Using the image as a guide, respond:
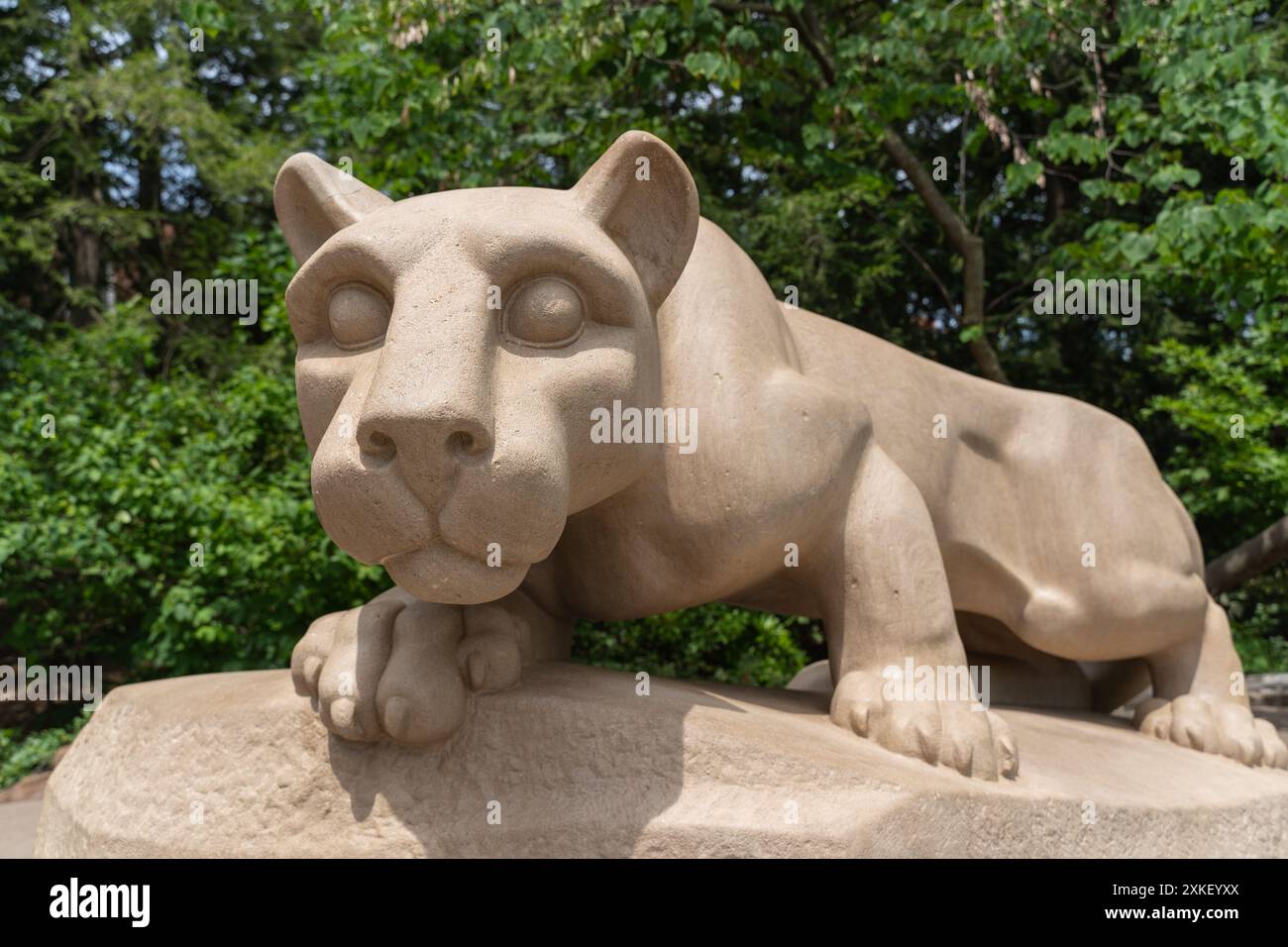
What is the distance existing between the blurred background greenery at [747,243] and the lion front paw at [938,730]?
2.94m

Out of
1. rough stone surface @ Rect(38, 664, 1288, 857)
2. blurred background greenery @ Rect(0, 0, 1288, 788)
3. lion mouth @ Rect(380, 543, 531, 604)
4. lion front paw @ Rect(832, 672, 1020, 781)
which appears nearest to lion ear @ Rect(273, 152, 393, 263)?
lion mouth @ Rect(380, 543, 531, 604)

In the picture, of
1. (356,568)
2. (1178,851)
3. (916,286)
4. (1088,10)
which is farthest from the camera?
(916,286)

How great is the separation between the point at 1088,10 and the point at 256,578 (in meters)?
4.83

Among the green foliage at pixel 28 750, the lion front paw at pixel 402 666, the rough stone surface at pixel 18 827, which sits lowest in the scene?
the rough stone surface at pixel 18 827

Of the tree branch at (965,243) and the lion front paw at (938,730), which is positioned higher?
the tree branch at (965,243)

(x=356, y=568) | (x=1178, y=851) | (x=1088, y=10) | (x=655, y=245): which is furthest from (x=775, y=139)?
(x=1178, y=851)

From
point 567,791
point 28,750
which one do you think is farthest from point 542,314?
point 28,750

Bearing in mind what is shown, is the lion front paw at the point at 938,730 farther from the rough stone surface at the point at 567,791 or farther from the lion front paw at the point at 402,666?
the lion front paw at the point at 402,666

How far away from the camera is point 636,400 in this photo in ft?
7.23

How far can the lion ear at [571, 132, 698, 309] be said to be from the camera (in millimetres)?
2266

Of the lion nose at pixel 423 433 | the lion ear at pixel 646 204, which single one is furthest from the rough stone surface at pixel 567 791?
the lion ear at pixel 646 204

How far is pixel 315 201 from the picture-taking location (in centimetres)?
238

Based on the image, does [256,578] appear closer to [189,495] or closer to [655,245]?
[189,495]

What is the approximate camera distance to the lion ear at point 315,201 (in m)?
2.35
